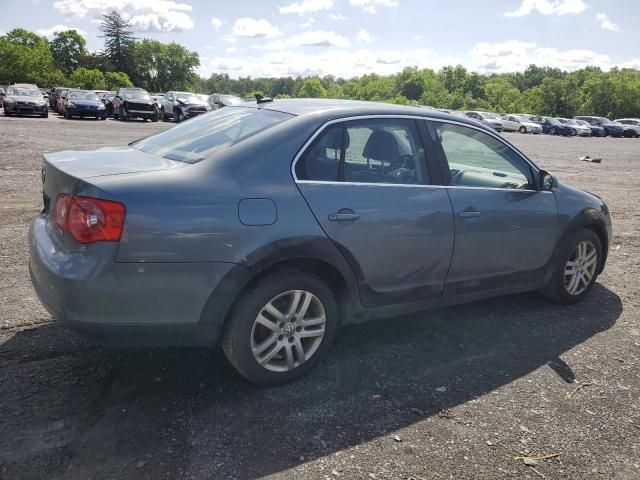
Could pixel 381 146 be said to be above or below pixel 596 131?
below

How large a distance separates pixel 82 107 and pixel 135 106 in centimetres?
270

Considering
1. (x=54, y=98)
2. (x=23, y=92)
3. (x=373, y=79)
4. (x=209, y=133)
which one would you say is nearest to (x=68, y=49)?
(x=373, y=79)

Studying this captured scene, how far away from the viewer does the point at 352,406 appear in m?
3.14

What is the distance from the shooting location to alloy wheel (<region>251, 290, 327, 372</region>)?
316 centimetres

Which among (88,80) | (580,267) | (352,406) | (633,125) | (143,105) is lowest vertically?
(352,406)

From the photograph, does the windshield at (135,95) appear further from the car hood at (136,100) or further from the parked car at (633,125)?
the parked car at (633,125)

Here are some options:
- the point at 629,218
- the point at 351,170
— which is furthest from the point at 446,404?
the point at 629,218

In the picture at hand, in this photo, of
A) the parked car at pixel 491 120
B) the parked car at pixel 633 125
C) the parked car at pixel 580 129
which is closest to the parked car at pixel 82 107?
the parked car at pixel 491 120

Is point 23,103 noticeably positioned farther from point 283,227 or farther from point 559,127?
point 559,127

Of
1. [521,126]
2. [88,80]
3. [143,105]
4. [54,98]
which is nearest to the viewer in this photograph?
[143,105]

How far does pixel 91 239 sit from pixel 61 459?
1.07m

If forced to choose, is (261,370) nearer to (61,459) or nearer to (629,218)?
(61,459)

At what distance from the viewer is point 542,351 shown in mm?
3951

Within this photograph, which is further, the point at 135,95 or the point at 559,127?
the point at 559,127
